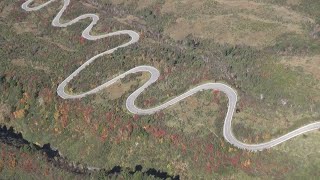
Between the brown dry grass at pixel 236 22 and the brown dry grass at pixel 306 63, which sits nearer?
the brown dry grass at pixel 306 63

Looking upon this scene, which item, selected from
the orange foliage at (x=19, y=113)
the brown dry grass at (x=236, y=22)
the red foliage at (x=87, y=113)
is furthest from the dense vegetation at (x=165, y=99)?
the brown dry grass at (x=236, y=22)

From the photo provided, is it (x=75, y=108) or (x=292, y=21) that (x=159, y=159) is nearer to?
(x=75, y=108)

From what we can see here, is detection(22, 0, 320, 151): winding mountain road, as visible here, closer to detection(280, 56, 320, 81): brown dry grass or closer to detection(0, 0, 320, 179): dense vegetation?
detection(0, 0, 320, 179): dense vegetation

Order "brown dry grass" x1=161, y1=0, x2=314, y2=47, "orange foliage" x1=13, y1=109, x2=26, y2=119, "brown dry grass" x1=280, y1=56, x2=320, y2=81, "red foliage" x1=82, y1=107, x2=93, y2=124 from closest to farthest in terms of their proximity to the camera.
Answer: 1. "red foliage" x1=82, y1=107, x2=93, y2=124
2. "brown dry grass" x1=280, y1=56, x2=320, y2=81
3. "orange foliage" x1=13, y1=109, x2=26, y2=119
4. "brown dry grass" x1=161, y1=0, x2=314, y2=47

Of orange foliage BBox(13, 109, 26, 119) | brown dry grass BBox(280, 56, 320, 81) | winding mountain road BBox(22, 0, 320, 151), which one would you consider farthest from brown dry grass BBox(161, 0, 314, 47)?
orange foliage BBox(13, 109, 26, 119)

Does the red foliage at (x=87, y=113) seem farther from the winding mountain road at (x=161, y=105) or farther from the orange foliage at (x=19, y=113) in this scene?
the orange foliage at (x=19, y=113)

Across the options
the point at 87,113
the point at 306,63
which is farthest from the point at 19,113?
the point at 306,63

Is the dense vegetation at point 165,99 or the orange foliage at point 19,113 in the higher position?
the dense vegetation at point 165,99

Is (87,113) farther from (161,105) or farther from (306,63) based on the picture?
(306,63)

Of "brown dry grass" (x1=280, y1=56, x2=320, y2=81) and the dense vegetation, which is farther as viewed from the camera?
"brown dry grass" (x1=280, y1=56, x2=320, y2=81)

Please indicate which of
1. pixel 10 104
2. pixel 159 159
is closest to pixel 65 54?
pixel 10 104

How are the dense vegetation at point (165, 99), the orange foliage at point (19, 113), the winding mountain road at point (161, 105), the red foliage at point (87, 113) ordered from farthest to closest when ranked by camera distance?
the orange foliage at point (19, 113), the red foliage at point (87, 113), the dense vegetation at point (165, 99), the winding mountain road at point (161, 105)

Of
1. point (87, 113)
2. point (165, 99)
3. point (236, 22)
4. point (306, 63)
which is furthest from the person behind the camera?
point (236, 22)
